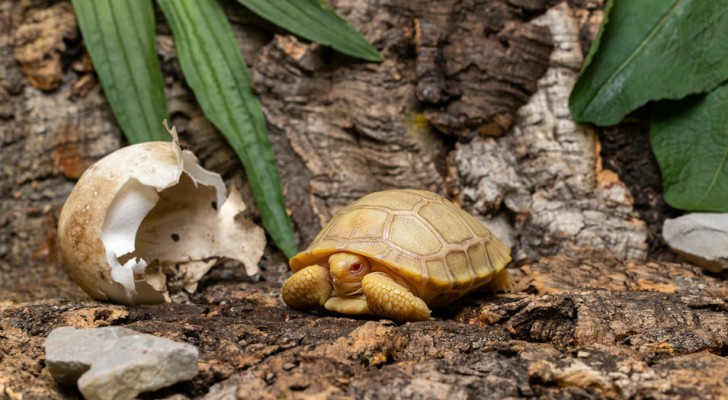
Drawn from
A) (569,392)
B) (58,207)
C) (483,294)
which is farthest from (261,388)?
(58,207)

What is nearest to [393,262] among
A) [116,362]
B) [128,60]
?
[116,362]

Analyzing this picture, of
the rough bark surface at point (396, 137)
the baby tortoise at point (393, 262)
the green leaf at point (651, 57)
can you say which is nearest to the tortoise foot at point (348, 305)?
the baby tortoise at point (393, 262)

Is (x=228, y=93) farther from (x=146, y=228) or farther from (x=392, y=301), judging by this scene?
(x=392, y=301)

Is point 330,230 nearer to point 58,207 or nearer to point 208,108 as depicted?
point 208,108

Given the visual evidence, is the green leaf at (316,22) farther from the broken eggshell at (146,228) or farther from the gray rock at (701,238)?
the gray rock at (701,238)

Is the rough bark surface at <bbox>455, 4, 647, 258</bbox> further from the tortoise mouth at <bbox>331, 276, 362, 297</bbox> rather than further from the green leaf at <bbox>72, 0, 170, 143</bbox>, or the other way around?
the green leaf at <bbox>72, 0, 170, 143</bbox>
